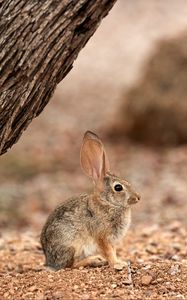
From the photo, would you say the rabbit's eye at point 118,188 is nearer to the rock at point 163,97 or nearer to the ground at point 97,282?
the ground at point 97,282

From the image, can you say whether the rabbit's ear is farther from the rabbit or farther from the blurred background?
the blurred background

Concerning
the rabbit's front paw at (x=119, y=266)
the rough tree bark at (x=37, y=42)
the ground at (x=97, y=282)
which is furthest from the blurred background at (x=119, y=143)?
the rough tree bark at (x=37, y=42)

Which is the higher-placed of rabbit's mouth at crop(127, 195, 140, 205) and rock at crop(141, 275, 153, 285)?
rabbit's mouth at crop(127, 195, 140, 205)

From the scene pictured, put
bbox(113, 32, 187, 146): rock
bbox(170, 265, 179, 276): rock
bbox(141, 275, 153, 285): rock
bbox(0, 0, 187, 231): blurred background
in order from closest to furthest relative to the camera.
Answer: bbox(141, 275, 153, 285): rock → bbox(170, 265, 179, 276): rock → bbox(0, 0, 187, 231): blurred background → bbox(113, 32, 187, 146): rock

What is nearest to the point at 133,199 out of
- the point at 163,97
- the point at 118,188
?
the point at 118,188

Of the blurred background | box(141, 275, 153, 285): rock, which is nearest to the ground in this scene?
box(141, 275, 153, 285): rock

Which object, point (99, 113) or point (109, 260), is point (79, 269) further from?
point (99, 113)
